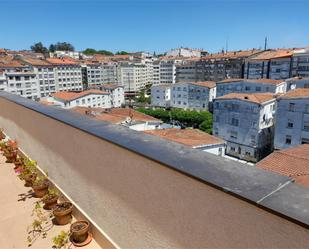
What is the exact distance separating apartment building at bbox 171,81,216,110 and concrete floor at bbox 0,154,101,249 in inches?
1247

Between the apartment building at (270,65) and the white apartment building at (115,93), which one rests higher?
the apartment building at (270,65)

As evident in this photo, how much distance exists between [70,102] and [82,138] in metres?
26.0

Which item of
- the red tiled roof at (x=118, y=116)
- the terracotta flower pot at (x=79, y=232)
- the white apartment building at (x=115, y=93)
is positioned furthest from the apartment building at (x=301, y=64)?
the terracotta flower pot at (x=79, y=232)

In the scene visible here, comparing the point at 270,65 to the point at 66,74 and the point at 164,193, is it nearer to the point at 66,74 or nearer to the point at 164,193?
the point at 66,74

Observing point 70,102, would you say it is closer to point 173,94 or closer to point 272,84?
point 173,94

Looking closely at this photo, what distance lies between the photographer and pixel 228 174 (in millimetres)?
1019

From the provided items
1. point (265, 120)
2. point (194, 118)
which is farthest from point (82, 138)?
point (194, 118)

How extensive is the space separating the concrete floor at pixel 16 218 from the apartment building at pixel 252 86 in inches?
1030

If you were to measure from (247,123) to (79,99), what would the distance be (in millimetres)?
18666

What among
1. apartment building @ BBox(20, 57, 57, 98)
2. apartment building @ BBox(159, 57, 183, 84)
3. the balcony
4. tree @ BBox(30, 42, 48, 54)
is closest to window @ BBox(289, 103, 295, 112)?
the balcony

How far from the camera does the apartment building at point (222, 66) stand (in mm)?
38516

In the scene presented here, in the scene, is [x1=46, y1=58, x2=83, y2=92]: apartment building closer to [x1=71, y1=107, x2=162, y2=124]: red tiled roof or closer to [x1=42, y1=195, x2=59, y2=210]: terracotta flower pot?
[x1=71, y1=107, x2=162, y2=124]: red tiled roof

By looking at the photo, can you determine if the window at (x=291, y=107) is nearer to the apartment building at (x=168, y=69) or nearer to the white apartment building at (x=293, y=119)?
the white apartment building at (x=293, y=119)

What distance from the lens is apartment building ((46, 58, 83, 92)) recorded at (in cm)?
4209
